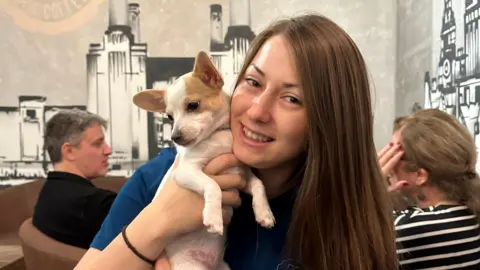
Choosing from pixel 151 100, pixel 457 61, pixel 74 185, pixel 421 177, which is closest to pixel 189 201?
pixel 151 100

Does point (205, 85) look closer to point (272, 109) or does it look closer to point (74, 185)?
point (272, 109)

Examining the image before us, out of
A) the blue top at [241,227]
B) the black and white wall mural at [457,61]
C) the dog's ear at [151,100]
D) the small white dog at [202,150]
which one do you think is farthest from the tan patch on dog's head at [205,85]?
the black and white wall mural at [457,61]

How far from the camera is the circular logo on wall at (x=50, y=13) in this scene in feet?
11.3

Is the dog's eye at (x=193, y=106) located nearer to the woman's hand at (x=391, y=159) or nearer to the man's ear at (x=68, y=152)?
the woman's hand at (x=391, y=159)

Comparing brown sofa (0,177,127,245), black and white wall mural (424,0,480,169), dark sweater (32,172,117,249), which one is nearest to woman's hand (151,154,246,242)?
dark sweater (32,172,117,249)

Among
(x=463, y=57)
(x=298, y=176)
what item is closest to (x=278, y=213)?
(x=298, y=176)

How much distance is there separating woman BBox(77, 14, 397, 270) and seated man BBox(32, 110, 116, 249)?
975 mm

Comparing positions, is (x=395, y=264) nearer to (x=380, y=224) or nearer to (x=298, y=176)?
(x=380, y=224)

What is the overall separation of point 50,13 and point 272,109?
9.79 feet

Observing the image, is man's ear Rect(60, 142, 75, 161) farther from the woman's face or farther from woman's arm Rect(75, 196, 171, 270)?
the woman's face

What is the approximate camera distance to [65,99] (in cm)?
346

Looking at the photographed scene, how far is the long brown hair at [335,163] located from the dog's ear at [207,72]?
9 cm

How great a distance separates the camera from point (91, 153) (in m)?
2.38

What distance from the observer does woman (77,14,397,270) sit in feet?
3.29
